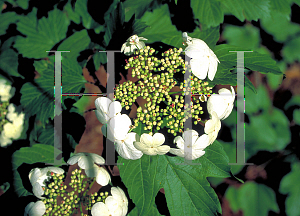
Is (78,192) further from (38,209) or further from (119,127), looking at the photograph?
(119,127)

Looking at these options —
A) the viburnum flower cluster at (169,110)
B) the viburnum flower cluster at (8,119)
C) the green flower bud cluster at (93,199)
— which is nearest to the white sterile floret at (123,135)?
Result: the viburnum flower cluster at (169,110)

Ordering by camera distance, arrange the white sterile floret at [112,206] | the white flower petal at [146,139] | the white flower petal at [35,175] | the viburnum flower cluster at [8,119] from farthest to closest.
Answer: the viburnum flower cluster at [8,119] < the white flower petal at [35,175] < the white sterile floret at [112,206] < the white flower petal at [146,139]

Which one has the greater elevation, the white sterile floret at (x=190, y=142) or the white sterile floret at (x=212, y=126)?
the white sterile floret at (x=212, y=126)

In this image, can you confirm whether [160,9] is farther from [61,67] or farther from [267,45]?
[267,45]

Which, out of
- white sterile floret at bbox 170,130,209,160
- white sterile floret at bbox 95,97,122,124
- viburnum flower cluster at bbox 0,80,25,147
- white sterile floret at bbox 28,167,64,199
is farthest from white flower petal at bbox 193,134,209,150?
viburnum flower cluster at bbox 0,80,25,147

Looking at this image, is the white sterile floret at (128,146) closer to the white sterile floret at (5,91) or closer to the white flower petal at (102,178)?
the white flower petal at (102,178)

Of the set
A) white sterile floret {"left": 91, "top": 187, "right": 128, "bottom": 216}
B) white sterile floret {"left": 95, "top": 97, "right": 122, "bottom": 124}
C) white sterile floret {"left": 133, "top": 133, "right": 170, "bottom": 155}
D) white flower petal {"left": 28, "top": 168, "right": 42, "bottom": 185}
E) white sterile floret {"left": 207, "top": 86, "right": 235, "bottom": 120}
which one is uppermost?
white sterile floret {"left": 207, "top": 86, "right": 235, "bottom": 120}

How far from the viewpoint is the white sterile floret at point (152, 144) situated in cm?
95

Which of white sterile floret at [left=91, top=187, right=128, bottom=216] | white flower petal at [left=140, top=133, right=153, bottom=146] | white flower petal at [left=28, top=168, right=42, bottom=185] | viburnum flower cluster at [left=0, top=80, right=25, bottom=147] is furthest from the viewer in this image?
viburnum flower cluster at [left=0, top=80, right=25, bottom=147]

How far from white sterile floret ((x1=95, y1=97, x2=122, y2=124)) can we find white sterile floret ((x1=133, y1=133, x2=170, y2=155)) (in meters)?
0.16

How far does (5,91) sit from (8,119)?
0.21 meters

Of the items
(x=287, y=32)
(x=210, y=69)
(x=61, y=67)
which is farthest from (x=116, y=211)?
(x=287, y=32)

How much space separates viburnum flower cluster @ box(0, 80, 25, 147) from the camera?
168cm

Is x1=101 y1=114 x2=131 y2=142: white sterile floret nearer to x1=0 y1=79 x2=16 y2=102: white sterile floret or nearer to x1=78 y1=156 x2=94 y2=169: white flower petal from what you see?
x1=78 y1=156 x2=94 y2=169: white flower petal
